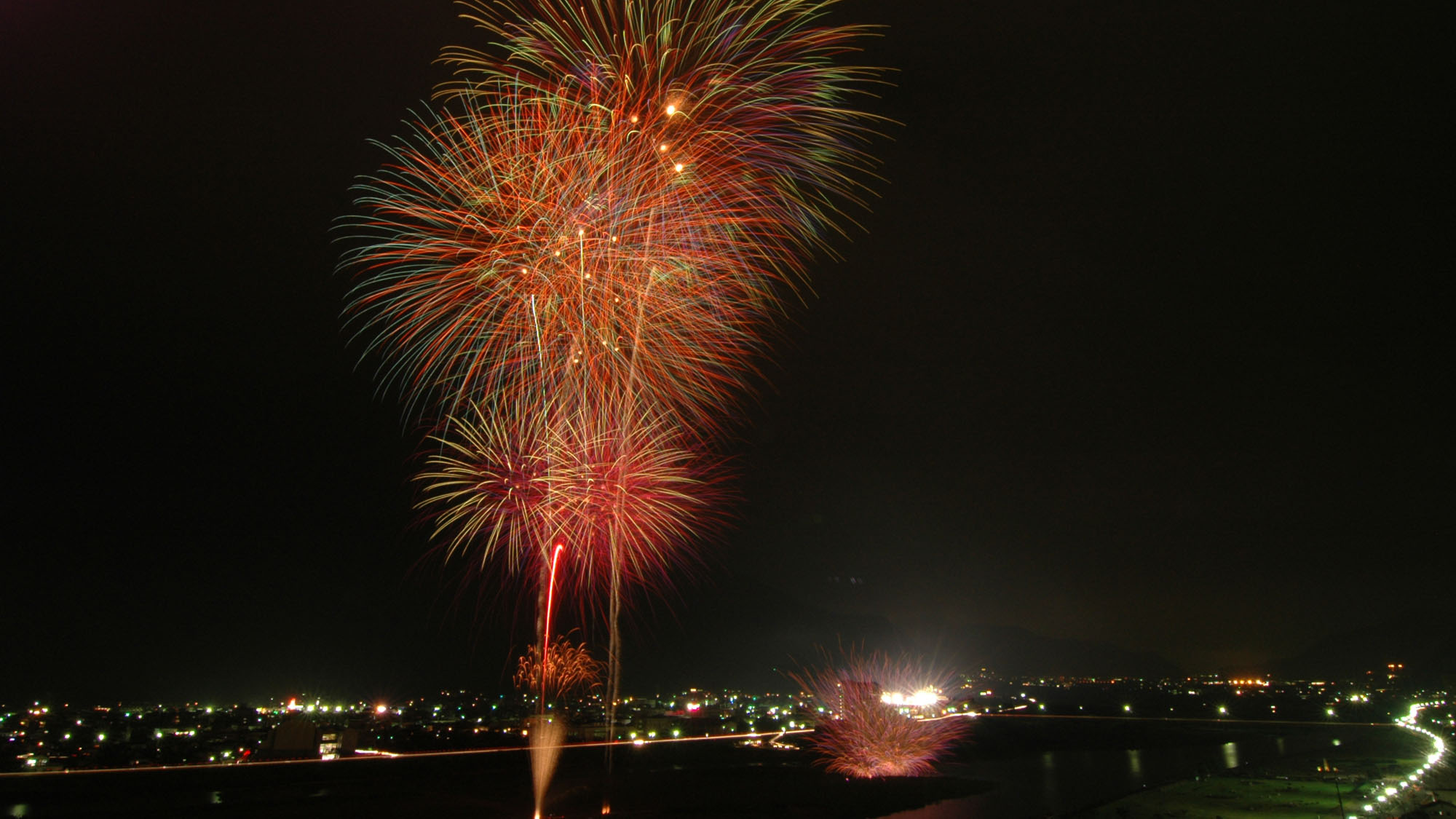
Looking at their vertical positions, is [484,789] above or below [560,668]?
below

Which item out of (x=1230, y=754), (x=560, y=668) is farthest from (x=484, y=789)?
(x=1230, y=754)

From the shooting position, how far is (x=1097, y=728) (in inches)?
3391

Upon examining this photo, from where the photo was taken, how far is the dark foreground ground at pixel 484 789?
746 inches

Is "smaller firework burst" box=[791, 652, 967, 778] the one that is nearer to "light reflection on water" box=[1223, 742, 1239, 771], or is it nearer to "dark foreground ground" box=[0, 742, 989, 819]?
"dark foreground ground" box=[0, 742, 989, 819]

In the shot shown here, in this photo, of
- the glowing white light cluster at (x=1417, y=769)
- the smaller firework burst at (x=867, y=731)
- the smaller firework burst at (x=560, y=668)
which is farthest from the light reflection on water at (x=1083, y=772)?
the smaller firework burst at (x=560, y=668)

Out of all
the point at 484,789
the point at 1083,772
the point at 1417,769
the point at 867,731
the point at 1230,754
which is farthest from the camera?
the point at 1230,754

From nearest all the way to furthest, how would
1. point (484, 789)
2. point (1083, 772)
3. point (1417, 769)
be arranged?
point (484, 789), point (1417, 769), point (1083, 772)

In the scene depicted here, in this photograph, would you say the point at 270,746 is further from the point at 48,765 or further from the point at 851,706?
the point at 851,706

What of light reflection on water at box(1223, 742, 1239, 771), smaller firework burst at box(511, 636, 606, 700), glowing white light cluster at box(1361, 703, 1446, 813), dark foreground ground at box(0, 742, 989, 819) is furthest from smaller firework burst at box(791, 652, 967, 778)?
light reflection on water at box(1223, 742, 1239, 771)

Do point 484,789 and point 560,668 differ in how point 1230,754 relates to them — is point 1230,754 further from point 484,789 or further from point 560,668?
point 484,789

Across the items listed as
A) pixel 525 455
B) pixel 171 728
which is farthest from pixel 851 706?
pixel 171 728

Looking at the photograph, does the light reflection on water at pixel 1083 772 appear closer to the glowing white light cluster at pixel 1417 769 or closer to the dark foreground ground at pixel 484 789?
the dark foreground ground at pixel 484 789

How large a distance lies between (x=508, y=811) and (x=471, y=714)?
7449 cm

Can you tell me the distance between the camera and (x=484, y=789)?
25.7m
